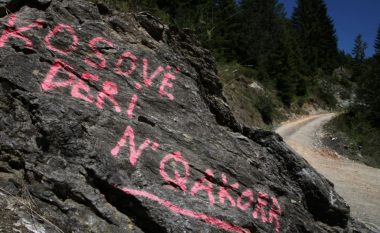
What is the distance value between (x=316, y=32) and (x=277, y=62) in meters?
33.9

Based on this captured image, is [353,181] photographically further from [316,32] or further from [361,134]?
[316,32]

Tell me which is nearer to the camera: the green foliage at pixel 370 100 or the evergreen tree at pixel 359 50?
the green foliage at pixel 370 100

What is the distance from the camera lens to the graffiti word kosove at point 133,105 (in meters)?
4.44

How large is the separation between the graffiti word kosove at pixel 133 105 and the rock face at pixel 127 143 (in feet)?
0.05

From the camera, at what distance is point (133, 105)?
4988 mm

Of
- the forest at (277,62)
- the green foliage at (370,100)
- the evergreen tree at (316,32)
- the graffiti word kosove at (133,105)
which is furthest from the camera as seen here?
the evergreen tree at (316,32)

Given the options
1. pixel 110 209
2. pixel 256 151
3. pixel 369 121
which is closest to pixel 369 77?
pixel 369 121

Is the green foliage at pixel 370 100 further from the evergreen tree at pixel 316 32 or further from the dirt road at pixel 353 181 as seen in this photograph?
the evergreen tree at pixel 316 32

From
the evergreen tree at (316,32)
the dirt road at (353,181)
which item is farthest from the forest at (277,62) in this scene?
the dirt road at (353,181)

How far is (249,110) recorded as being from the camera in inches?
1198

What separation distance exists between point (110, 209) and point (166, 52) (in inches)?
109

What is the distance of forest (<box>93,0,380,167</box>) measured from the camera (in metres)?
17.8

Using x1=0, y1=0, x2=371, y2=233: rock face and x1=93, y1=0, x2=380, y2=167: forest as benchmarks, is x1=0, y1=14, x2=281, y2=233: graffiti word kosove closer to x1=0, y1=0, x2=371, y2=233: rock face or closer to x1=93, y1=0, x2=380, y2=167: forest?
x1=0, y1=0, x2=371, y2=233: rock face

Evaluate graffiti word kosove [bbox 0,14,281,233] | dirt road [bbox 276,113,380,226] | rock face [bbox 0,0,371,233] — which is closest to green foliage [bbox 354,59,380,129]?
dirt road [bbox 276,113,380,226]
